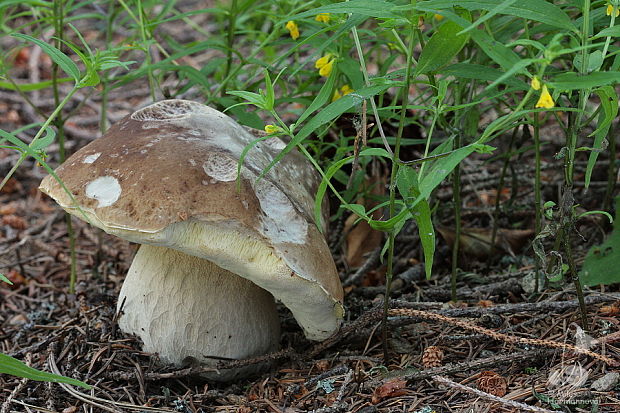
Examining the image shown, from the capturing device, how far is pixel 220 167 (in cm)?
193

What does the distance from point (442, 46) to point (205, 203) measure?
0.76 m

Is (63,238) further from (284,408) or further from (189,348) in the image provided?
(284,408)

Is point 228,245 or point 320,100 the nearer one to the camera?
point 320,100

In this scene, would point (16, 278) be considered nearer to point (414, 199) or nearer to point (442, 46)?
point (414, 199)

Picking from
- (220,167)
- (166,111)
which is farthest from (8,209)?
(220,167)

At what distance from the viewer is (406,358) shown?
217cm

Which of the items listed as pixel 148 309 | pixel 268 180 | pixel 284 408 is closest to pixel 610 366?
pixel 284 408

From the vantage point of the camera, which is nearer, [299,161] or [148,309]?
[148,309]

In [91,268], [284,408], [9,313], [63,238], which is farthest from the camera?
[63,238]

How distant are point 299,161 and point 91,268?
137cm

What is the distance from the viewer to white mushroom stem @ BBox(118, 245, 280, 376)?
2.16 meters

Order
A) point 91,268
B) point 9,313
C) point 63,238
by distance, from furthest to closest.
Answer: point 63,238
point 91,268
point 9,313

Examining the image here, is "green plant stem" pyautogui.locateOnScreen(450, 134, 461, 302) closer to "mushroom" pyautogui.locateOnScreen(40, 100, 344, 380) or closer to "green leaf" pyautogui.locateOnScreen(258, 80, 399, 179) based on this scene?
"mushroom" pyautogui.locateOnScreen(40, 100, 344, 380)

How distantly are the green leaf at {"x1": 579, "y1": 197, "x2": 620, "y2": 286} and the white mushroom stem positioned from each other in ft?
3.79
